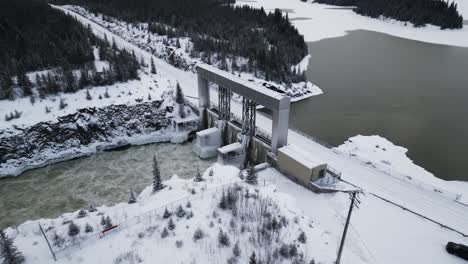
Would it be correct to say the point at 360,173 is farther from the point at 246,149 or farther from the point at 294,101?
the point at 294,101

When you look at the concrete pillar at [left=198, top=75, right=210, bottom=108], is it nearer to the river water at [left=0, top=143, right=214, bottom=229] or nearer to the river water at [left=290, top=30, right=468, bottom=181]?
the river water at [left=0, top=143, right=214, bottom=229]

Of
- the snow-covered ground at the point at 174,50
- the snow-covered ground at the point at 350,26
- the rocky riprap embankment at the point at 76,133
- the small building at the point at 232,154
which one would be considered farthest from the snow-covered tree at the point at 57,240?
the snow-covered ground at the point at 350,26

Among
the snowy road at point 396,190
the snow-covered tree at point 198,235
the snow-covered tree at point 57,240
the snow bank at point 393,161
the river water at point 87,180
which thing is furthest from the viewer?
the river water at point 87,180

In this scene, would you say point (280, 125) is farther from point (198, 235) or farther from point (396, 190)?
point (198, 235)

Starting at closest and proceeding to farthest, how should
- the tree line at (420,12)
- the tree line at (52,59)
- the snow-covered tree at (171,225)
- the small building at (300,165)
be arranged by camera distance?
the snow-covered tree at (171,225) < the small building at (300,165) < the tree line at (52,59) < the tree line at (420,12)

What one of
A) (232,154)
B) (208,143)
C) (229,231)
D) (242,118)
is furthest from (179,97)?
(229,231)

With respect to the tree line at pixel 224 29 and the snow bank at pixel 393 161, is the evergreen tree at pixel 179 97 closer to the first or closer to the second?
the tree line at pixel 224 29

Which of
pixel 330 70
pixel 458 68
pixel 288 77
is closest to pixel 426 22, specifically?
pixel 458 68
